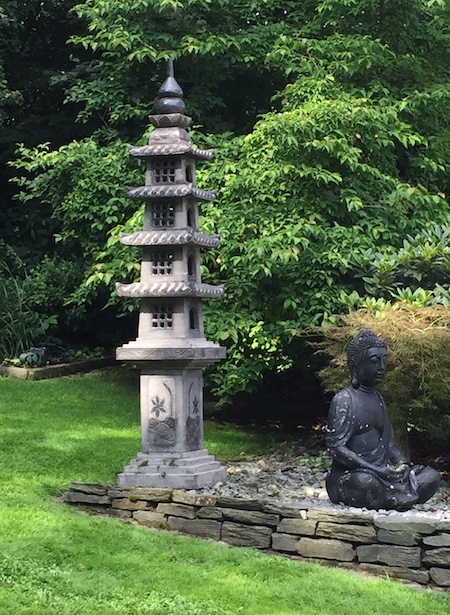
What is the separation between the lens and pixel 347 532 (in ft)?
22.3

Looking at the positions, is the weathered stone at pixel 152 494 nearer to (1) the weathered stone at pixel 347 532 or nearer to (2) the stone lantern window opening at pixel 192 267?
(1) the weathered stone at pixel 347 532

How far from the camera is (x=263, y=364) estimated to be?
10961 mm

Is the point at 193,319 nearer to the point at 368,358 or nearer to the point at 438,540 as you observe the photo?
the point at 368,358

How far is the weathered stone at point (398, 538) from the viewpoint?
658 centimetres

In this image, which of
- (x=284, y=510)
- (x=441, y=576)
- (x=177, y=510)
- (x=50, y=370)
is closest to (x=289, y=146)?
(x=177, y=510)

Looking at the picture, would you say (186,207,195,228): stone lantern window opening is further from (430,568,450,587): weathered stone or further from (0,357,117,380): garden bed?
(0,357,117,380): garden bed

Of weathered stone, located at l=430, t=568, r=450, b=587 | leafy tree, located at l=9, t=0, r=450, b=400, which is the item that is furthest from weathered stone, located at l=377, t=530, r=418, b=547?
leafy tree, located at l=9, t=0, r=450, b=400

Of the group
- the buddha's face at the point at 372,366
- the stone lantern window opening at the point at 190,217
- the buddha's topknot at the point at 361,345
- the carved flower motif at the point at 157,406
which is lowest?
the carved flower motif at the point at 157,406

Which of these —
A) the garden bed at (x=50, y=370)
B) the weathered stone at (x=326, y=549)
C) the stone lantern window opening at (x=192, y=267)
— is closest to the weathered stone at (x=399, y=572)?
the weathered stone at (x=326, y=549)

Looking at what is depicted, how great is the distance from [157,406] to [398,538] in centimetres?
279

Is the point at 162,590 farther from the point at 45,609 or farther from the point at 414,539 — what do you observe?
the point at 414,539

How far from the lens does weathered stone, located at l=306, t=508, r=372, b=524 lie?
22.3ft

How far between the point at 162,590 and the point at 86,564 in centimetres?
70

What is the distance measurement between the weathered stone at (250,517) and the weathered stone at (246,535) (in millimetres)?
40
